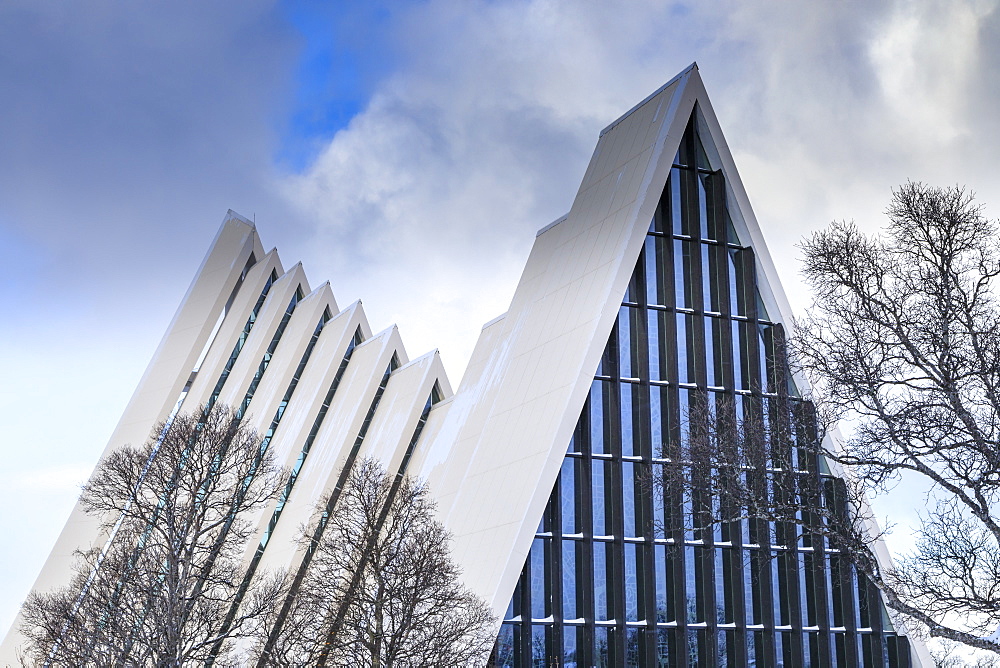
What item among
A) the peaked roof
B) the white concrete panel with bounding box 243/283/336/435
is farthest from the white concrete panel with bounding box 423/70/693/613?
the white concrete panel with bounding box 243/283/336/435

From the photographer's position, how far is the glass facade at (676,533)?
92.6 ft

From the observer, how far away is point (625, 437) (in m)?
30.2

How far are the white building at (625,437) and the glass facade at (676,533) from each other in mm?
51

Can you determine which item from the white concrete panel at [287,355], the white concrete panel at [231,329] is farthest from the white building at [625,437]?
the white concrete panel at [231,329]

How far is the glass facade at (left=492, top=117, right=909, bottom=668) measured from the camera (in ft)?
92.6

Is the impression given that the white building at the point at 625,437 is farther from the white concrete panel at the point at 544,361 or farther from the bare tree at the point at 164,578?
the bare tree at the point at 164,578

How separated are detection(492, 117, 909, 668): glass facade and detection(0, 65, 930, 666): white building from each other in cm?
5

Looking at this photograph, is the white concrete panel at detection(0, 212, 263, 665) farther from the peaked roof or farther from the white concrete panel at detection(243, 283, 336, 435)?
the peaked roof

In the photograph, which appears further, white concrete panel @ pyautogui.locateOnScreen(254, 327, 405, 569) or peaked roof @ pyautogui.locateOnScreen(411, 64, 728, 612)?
white concrete panel @ pyautogui.locateOnScreen(254, 327, 405, 569)

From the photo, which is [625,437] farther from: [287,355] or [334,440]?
[287,355]

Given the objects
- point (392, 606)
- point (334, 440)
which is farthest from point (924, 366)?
point (334, 440)

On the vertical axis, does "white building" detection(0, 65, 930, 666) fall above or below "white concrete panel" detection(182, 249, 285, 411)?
below

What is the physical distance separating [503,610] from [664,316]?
31.5ft

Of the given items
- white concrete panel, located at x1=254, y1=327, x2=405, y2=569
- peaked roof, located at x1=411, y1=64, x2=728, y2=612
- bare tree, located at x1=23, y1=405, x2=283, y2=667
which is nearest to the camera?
bare tree, located at x1=23, y1=405, x2=283, y2=667
